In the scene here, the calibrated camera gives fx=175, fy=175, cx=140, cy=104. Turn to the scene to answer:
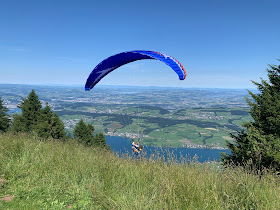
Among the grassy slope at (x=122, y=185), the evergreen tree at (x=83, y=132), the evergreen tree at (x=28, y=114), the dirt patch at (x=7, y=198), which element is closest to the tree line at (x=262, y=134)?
the grassy slope at (x=122, y=185)

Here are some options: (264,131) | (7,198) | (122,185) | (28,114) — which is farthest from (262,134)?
(28,114)

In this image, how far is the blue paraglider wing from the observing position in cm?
977

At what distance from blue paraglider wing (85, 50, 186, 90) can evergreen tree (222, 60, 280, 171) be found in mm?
6530

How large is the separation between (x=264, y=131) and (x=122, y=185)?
13.9 meters

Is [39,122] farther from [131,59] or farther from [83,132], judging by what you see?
[131,59]

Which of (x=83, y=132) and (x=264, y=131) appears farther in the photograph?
(x=83, y=132)

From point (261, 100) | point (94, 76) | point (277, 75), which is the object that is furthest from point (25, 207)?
point (277, 75)

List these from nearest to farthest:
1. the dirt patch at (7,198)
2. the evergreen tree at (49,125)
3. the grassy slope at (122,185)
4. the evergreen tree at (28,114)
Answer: the grassy slope at (122,185) < the dirt patch at (7,198) < the evergreen tree at (49,125) < the evergreen tree at (28,114)

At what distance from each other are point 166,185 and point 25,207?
2827mm

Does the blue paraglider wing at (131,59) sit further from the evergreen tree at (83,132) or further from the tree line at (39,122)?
the evergreen tree at (83,132)

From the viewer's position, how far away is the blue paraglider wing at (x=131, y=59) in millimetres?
9766

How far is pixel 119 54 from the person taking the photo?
1147 centimetres

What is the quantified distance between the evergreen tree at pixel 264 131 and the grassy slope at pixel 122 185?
8.22 m

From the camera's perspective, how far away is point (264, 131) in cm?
1361
